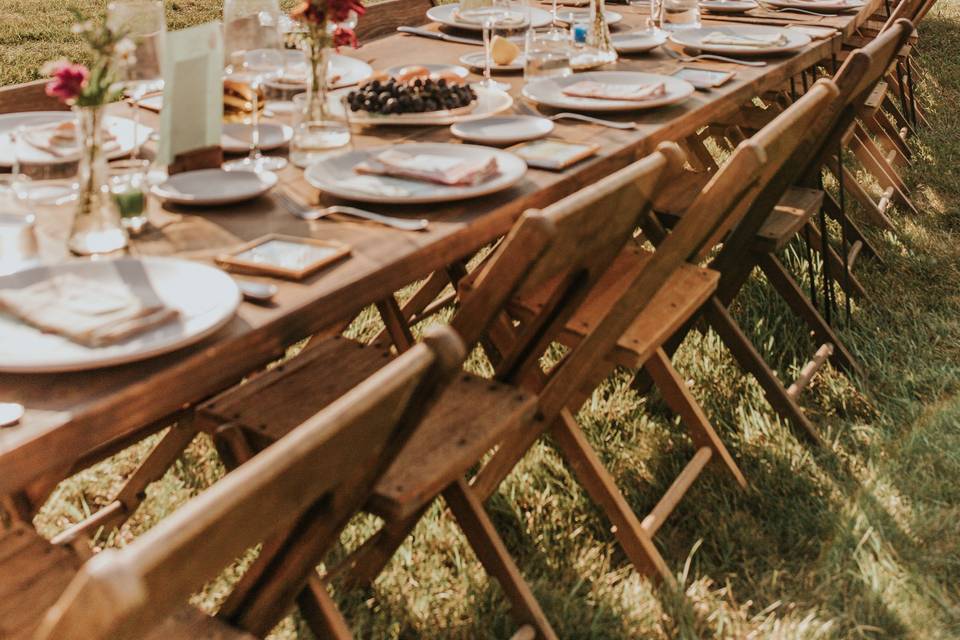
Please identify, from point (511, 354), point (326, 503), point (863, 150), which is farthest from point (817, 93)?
point (863, 150)

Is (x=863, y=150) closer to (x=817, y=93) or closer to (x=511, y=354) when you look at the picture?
(x=817, y=93)

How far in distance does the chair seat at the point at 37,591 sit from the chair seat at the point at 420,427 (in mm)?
416

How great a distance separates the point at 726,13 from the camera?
4.32 meters

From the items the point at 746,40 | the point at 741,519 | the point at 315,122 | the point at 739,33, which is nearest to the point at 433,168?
the point at 315,122

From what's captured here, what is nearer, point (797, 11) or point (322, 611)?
point (322, 611)

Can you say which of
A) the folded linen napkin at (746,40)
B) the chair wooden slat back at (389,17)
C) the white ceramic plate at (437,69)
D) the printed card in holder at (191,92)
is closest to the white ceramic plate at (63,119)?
the printed card in holder at (191,92)

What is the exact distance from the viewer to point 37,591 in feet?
4.97

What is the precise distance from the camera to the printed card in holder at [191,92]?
197 centimetres

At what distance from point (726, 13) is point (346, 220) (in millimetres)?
2858

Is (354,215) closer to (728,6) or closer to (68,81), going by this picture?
(68,81)

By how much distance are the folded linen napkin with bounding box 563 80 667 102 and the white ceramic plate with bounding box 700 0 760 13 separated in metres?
1.54

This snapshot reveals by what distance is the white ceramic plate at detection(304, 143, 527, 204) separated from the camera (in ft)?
6.53

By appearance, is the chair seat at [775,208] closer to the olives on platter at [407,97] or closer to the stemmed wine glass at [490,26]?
the stemmed wine glass at [490,26]

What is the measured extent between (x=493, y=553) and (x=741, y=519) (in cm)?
86
